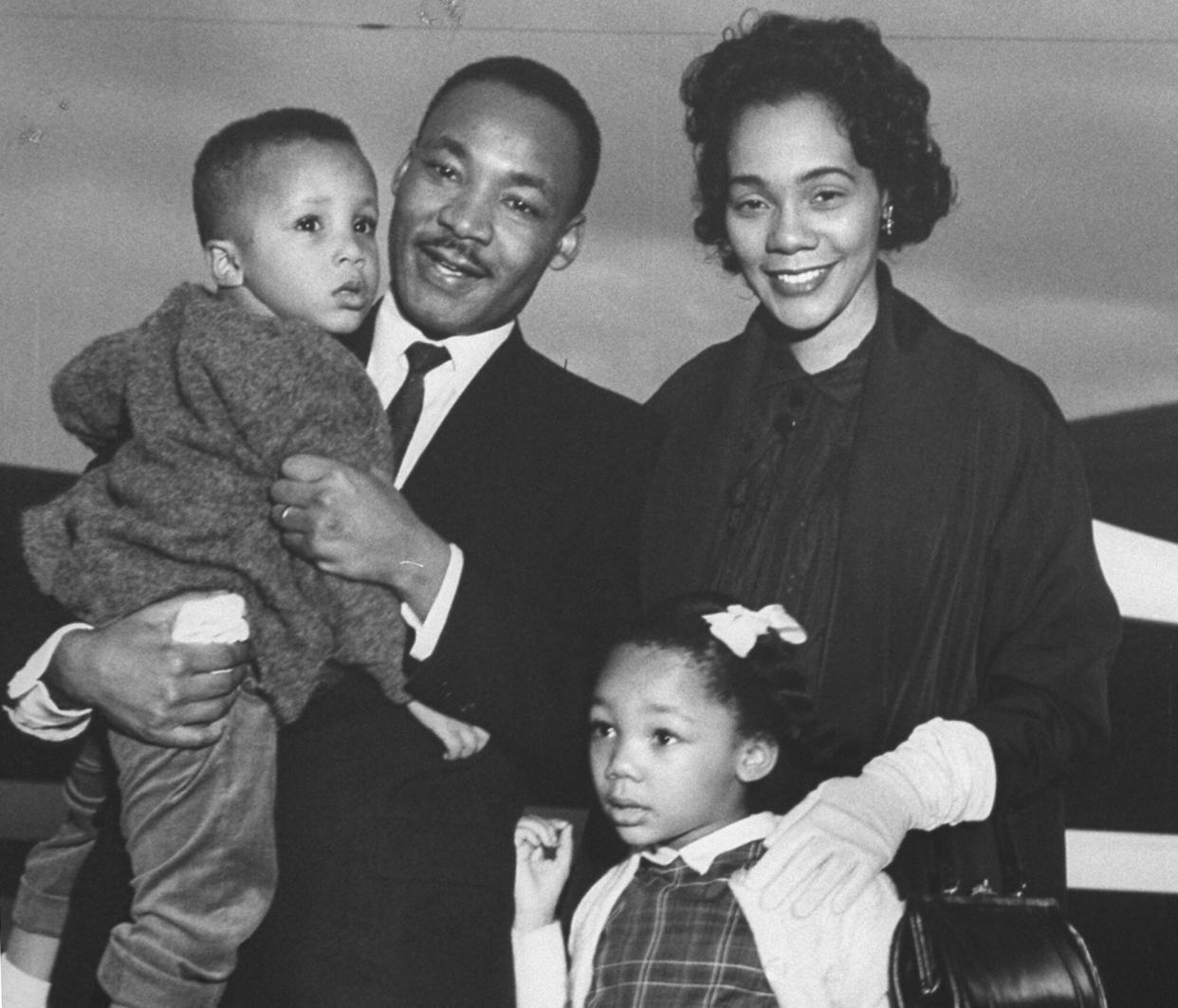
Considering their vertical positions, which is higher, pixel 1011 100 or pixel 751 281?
pixel 1011 100

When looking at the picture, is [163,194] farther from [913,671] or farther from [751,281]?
[913,671]

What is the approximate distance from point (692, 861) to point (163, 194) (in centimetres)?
141

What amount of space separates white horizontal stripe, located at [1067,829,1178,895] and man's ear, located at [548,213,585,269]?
1.18 metres

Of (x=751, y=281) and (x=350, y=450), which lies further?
(x=751, y=281)

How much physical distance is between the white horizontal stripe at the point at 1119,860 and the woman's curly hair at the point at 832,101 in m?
0.98

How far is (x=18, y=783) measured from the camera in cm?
248

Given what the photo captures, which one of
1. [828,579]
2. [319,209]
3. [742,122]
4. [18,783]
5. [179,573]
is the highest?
[742,122]

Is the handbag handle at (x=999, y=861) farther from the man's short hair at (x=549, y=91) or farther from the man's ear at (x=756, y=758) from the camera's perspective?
the man's short hair at (x=549, y=91)

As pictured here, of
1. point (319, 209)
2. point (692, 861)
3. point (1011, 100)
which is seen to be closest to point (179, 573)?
point (319, 209)

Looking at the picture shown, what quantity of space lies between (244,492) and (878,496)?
2.85 feet

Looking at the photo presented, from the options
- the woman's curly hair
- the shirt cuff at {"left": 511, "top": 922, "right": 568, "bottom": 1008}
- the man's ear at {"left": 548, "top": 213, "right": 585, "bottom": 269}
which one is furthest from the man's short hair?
the shirt cuff at {"left": 511, "top": 922, "right": 568, "bottom": 1008}

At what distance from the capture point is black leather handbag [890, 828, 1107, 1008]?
5.90 ft

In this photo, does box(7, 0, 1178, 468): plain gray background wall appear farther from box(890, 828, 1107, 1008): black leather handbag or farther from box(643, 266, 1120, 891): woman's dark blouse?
box(890, 828, 1107, 1008): black leather handbag

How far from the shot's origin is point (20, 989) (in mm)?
2234
